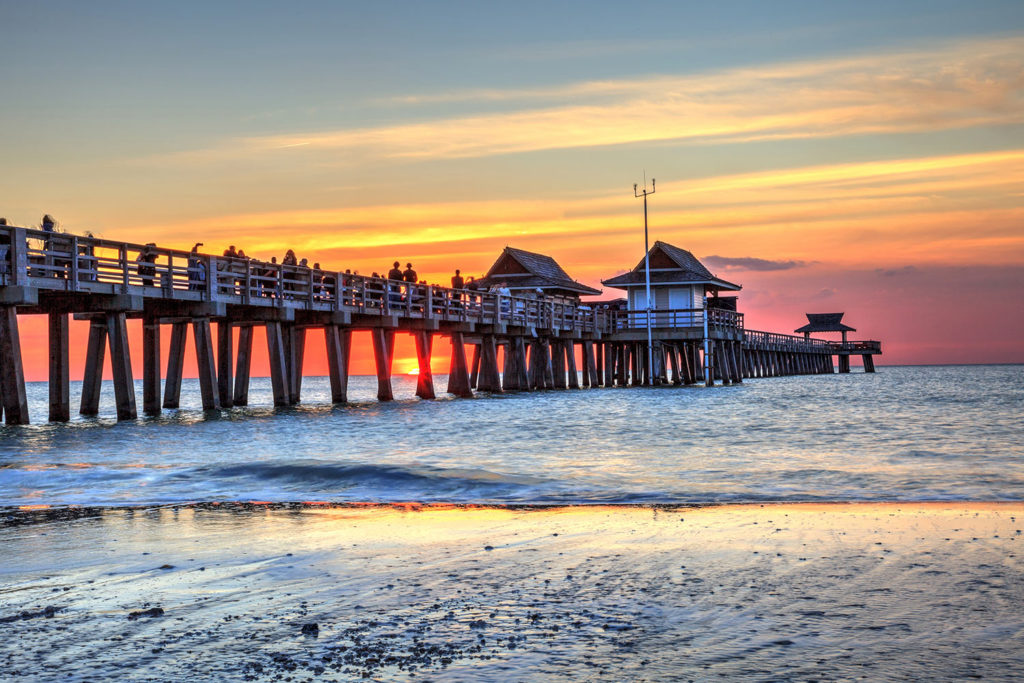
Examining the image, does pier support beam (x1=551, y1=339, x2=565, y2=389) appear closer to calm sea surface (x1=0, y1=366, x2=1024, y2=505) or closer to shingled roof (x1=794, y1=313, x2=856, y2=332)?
calm sea surface (x1=0, y1=366, x2=1024, y2=505)

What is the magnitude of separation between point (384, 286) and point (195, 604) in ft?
98.2

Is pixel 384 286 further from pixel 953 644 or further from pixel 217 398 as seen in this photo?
pixel 953 644

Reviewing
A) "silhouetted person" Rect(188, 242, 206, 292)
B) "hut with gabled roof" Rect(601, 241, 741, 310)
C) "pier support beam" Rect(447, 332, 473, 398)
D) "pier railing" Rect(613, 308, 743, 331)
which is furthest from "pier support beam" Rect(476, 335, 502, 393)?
"silhouetted person" Rect(188, 242, 206, 292)

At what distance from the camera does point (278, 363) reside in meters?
30.9

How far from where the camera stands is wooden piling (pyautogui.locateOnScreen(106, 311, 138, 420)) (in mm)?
23625

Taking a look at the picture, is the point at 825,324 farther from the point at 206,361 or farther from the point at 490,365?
the point at 206,361

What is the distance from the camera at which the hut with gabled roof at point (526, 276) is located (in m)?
58.3

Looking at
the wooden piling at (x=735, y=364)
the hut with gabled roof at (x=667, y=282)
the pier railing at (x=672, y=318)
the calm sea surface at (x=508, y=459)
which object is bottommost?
the calm sea surface at (x=508, y=459)

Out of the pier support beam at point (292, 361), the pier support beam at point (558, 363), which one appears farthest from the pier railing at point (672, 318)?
the pier support beam at point (292, 361)

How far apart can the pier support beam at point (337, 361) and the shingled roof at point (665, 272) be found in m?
27.2

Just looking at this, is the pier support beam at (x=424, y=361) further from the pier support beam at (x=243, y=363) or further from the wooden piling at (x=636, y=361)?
the wooden piling at (x=636, y=361)

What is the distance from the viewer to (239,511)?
31.3ft

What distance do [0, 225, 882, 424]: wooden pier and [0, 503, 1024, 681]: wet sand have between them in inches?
555

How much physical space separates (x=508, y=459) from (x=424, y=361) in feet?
79.7
